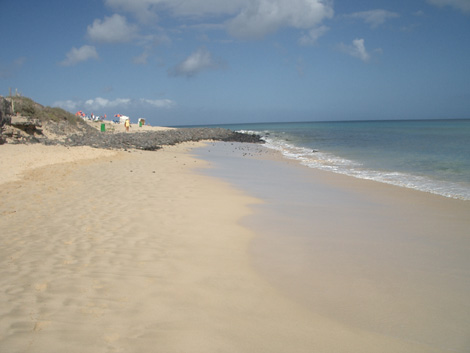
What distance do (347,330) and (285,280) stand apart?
3.41 feet

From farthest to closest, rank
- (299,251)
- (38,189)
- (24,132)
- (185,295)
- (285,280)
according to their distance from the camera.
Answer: (24,132) < (38,189) < (299,251) < (285,280) < (185,295)

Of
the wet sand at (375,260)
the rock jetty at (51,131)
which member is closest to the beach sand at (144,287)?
the wet sand at (375,260)

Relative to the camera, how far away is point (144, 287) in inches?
137

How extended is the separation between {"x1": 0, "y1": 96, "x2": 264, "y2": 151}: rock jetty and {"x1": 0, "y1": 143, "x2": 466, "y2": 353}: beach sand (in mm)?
13364

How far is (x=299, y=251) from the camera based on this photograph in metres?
4.66

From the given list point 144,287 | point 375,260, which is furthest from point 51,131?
point 375,260

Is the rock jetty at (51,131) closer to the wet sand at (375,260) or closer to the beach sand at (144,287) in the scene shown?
the beach sand at (144,287)

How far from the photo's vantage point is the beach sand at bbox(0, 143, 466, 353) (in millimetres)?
2635

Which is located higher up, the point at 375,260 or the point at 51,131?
the point at 51,131

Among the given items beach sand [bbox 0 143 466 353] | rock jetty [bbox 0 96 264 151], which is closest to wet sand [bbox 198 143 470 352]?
beach sand [bbox 0 143 466 353]

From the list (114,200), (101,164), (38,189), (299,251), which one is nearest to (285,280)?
(299,251)

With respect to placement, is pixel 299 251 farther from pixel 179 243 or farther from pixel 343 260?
pixel 179 243

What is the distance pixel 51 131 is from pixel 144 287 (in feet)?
83.2

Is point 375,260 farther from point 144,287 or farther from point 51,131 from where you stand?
point 51,131
